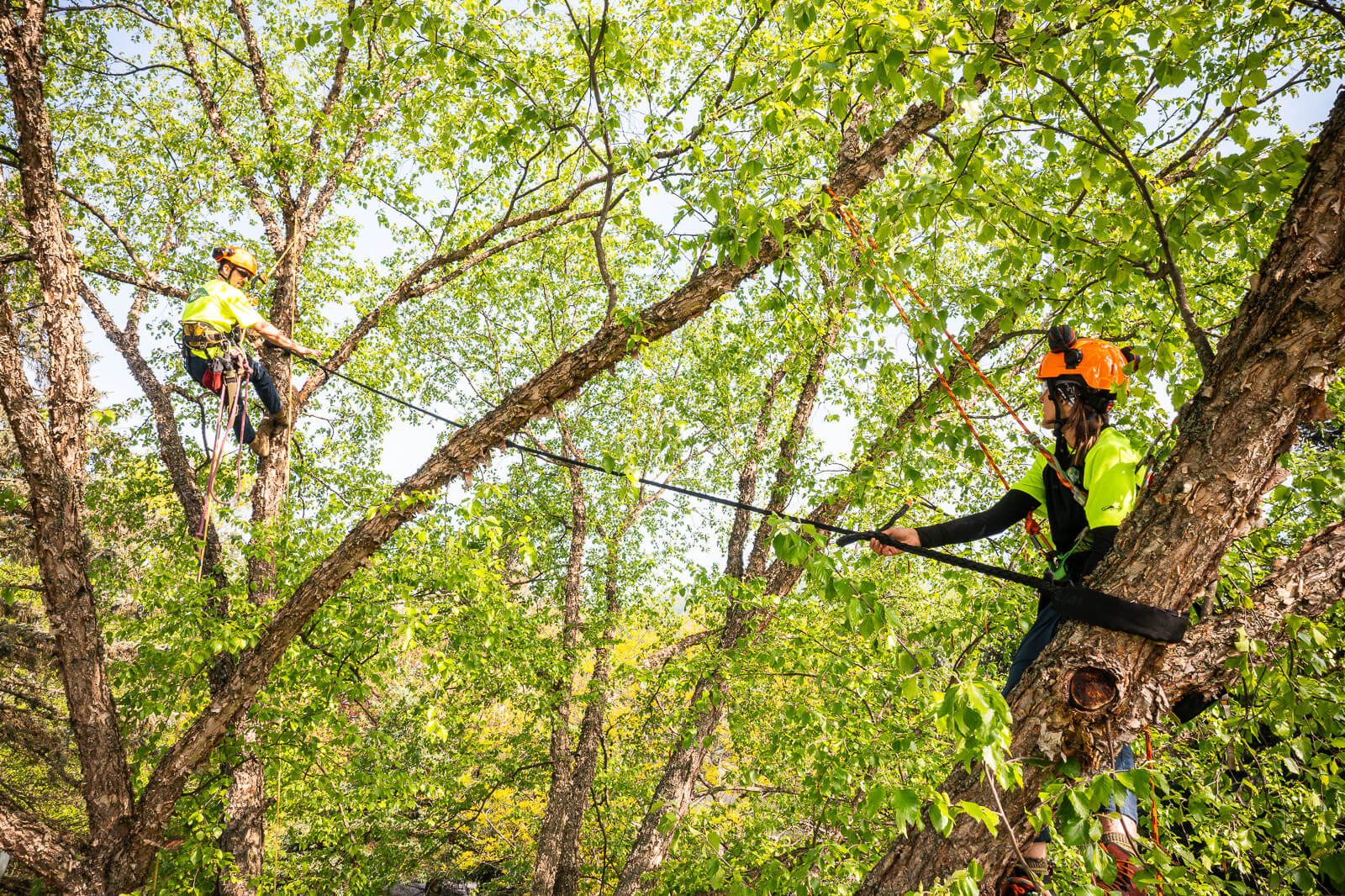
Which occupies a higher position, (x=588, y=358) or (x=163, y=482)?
(x=588, y=358)

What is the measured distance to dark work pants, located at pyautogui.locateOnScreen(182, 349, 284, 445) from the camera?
586 centimetres

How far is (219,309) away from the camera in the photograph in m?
5.18

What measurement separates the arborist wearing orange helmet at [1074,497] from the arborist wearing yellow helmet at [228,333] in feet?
15.8

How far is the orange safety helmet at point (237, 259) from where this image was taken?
5918 mm

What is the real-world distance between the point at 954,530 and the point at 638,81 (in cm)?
542

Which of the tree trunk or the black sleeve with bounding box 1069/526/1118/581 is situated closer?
the black sleeve with bounding box 1069/526/1118/581

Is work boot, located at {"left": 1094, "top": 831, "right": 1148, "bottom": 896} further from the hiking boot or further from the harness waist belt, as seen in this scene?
the harness waist belt

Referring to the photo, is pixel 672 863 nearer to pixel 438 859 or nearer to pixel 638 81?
pixel 638 81

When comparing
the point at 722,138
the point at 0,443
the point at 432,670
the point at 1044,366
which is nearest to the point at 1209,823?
the point at 1044,366

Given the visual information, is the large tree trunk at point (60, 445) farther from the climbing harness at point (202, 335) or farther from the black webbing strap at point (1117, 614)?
the black webbing strap at point (1117, 614)

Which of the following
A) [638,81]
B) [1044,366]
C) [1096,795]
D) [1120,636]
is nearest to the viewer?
[1096,795]

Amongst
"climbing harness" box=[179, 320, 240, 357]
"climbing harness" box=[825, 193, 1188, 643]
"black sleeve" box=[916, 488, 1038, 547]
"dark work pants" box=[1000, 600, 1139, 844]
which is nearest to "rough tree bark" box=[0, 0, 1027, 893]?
"climbing harness" box=[179, 320, 240, 357]

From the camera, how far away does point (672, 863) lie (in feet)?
18.9

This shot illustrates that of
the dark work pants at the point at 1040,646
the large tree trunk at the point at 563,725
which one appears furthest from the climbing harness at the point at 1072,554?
the large tree trunk at the point at 563,725
